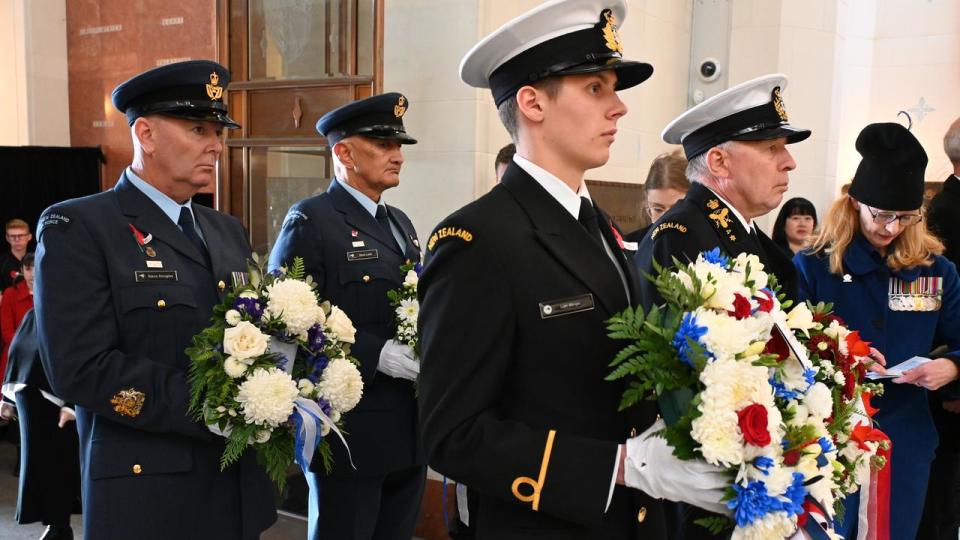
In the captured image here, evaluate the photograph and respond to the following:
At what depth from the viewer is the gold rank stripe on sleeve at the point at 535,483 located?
135 cm

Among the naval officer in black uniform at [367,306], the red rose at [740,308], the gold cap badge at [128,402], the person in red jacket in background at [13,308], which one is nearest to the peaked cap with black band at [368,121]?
the naval officer in black uniform at [367,306]

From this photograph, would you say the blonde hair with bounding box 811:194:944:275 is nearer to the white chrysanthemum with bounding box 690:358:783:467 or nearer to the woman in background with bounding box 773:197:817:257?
the white chrysanthemum with bounding box 690:358:783:467

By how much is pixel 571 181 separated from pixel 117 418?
4.18 ft

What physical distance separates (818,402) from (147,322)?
1.59 m

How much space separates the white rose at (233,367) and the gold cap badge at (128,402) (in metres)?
0.23

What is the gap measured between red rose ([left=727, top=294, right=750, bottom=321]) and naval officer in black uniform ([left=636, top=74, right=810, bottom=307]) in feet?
2.86

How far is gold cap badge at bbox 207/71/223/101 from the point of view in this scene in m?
2.32

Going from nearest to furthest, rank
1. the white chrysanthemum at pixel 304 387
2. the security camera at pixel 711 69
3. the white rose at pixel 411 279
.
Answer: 1. the white chrysanthemum at pixel 304 387
2. the white rose at pixel 411 279
3. the security camera at pixel 711 69

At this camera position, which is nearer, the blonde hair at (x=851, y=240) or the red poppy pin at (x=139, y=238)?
the red poppy pin at (x=139, y=238)

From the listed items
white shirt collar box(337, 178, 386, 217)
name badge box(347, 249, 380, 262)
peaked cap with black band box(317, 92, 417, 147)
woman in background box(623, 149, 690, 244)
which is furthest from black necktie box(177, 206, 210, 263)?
woman in background box(623, 149, 690, 244)

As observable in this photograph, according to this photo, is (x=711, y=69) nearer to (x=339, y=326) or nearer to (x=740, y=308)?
(x=339, y=326)

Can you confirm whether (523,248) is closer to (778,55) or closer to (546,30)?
(546,30)

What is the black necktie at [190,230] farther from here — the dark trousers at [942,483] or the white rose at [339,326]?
the dark trousers at [942,483]

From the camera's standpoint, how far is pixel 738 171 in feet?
7.77
